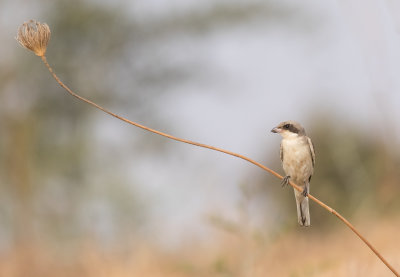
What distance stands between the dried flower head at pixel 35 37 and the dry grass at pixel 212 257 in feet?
7.23

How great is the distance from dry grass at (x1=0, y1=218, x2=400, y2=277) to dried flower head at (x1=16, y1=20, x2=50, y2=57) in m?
2.20

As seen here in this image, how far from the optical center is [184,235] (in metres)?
6.55

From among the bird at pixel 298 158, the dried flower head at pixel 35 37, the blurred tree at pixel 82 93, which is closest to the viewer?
the dried flower head at pixel 35 37

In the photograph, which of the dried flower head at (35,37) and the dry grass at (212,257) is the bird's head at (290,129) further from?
the dried flower head at (35,37)

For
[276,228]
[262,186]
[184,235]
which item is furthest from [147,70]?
[276,228]

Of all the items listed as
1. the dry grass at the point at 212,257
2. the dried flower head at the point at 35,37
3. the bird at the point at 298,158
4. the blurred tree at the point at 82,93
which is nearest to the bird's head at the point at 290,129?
the bird at the point at 298,158

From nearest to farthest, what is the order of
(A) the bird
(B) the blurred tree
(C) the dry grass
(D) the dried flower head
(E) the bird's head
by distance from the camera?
1. (D) the dried flower head
2. (E) the bird's head
3. (A) the bird
4. (C) the dry grass
5. (B) the blurred tree

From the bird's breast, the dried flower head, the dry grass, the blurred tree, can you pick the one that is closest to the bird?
the bird's breast

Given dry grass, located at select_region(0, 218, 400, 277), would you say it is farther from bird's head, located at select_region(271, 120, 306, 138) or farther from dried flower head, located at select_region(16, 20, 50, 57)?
dried flower head, located at select_region(16, 20, 50, 57)

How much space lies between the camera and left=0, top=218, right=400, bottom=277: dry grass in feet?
15.7

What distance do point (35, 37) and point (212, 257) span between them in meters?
4.49

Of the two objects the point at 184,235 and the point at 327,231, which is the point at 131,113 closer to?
the point at 327,231

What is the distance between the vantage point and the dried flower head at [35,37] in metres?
1.68

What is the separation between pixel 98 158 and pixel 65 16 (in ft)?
8.54
